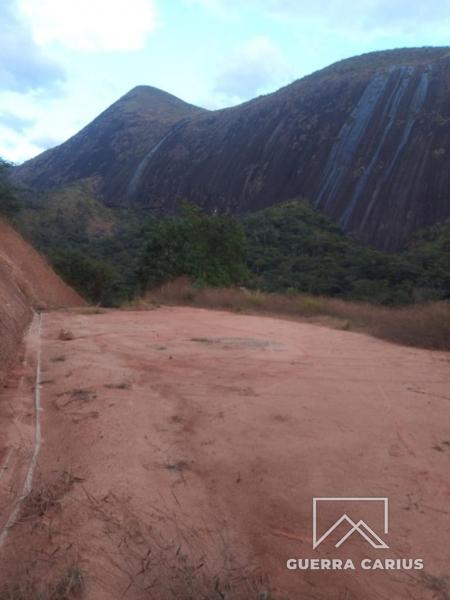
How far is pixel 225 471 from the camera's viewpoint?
429cm

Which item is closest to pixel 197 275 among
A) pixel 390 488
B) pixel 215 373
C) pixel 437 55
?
pixel 215 373

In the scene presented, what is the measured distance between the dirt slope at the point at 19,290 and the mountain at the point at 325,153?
24410 mm

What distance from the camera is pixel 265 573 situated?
308cm

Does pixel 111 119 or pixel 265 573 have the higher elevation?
pixel 111 119

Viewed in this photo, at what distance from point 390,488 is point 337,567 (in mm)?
1021

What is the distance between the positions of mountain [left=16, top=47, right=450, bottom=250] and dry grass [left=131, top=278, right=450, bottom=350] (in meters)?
22.2

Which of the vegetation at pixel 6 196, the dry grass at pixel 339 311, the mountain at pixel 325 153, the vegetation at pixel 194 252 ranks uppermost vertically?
the mountain at pixel 325 153

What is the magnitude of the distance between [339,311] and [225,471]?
11.8 m

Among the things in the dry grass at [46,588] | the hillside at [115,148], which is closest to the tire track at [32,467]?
the dry grass at [46,588]

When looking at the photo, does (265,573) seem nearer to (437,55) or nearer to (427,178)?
(427,178)

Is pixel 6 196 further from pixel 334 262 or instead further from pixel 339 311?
pixel 334 262

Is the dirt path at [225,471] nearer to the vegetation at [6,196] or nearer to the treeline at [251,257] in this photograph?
the treeline at [251,257]

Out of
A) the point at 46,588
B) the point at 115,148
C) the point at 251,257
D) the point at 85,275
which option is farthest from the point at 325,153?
the point at 46,588

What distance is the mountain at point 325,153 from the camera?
39281mm
